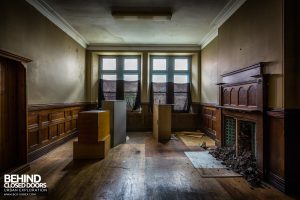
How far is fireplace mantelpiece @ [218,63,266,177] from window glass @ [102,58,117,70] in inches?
182

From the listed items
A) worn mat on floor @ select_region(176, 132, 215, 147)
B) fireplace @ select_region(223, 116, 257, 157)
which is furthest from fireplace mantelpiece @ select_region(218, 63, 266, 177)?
worn mat on floor @ select_region(176, 132, 215, 147)

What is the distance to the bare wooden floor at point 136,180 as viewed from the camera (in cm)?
274

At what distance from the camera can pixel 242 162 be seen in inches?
146

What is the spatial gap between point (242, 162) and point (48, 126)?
4.19 m

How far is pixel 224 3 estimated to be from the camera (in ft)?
14.3

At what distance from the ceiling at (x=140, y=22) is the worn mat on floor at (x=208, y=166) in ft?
10.6

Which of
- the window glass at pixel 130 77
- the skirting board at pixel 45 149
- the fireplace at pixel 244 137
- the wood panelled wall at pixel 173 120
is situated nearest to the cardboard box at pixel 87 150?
the skirting board at pixel 45 149

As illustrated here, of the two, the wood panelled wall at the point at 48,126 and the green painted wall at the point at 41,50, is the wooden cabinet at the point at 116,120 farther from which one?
the green painted wall at the point at 41,50

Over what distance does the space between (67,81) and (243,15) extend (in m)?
4.75

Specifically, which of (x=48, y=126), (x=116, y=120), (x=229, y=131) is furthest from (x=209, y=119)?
(x=48, y=126)

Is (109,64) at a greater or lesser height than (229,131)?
greater

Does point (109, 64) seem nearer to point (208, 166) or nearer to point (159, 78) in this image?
point (159, 78)

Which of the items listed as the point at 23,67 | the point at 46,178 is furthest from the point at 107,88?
the point at 46,178

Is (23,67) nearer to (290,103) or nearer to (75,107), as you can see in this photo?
(75,107)
